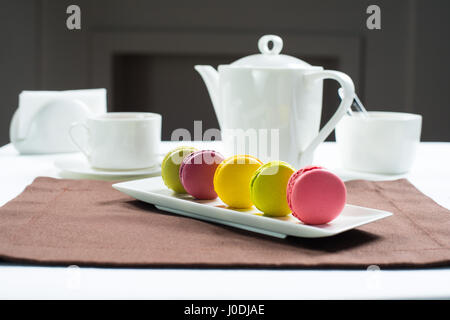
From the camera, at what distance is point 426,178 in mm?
845

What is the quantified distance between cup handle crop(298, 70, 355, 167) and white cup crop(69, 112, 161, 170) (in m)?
0.24

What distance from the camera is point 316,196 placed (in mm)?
510

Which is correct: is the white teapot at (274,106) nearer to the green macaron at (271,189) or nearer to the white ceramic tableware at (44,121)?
the green macaron at (271,189)

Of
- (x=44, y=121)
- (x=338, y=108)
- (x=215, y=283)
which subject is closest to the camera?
(x=215, y=283)

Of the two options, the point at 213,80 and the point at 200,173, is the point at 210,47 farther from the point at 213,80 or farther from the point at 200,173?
the point at 200,173

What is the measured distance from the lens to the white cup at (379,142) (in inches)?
33.4

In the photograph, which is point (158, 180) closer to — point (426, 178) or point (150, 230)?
point (150, 230)

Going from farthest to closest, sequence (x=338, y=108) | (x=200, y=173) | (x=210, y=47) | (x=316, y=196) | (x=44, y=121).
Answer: (x=210, y=47)
(x=44, y=121)
(x=338, y=108)
(x=200, y=173)
(x=316, y=196)

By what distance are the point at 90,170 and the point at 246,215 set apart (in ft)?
1.32

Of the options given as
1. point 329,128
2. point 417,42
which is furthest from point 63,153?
point 417,42

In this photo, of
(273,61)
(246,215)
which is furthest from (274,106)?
(246,215)

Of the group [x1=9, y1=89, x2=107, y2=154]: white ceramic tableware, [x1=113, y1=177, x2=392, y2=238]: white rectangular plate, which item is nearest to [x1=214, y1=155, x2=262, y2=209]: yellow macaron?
[x1=113, y1=177, x2=392, y2=238]: white rectangular plate

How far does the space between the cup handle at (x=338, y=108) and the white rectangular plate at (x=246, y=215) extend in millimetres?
220

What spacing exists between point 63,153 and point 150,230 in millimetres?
621
